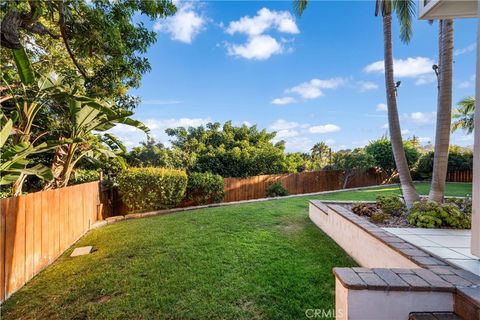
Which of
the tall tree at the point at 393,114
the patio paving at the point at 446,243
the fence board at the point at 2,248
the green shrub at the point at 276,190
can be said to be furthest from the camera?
the green shrub at the point at 276,190

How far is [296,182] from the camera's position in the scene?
13.6m

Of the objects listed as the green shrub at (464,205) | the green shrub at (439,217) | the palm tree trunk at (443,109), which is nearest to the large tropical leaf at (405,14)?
the palm tree trunk at (443,109)

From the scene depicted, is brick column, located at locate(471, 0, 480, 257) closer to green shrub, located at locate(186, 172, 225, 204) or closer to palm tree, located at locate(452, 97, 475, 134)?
green shrub, located at locate(186, 172, 225, 204)

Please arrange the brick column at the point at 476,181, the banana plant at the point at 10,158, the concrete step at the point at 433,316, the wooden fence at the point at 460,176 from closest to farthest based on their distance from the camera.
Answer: the concrete step at the point at 433,316 → the brick column at the point at 476,181 → the banana plant at the point at 10,158 → the wooden fence at the point at 460,176

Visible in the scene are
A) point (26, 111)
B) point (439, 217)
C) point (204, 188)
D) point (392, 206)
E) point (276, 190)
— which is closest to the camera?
point (439, 217)

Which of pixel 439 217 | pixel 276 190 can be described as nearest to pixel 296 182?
pixel 276 190

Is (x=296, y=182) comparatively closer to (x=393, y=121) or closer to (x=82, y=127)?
(x=393, y=121)

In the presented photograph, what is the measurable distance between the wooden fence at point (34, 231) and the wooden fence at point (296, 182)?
6652 mm

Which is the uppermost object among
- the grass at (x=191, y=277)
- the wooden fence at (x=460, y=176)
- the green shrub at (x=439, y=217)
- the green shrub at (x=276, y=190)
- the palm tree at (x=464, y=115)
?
the palm tree at (x=464, y=115)

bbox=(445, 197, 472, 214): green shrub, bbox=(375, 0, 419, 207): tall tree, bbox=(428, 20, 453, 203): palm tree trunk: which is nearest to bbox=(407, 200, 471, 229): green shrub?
bbox=(445, 197, 472, 214): green shrub

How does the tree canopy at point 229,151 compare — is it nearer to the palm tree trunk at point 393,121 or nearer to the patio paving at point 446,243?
the palm tree trunk at point 393,121

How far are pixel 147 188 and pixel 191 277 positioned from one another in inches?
211

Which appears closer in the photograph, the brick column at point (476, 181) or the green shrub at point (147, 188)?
the brick column at point (476, 181)

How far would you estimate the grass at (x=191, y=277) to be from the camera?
2689 mm
